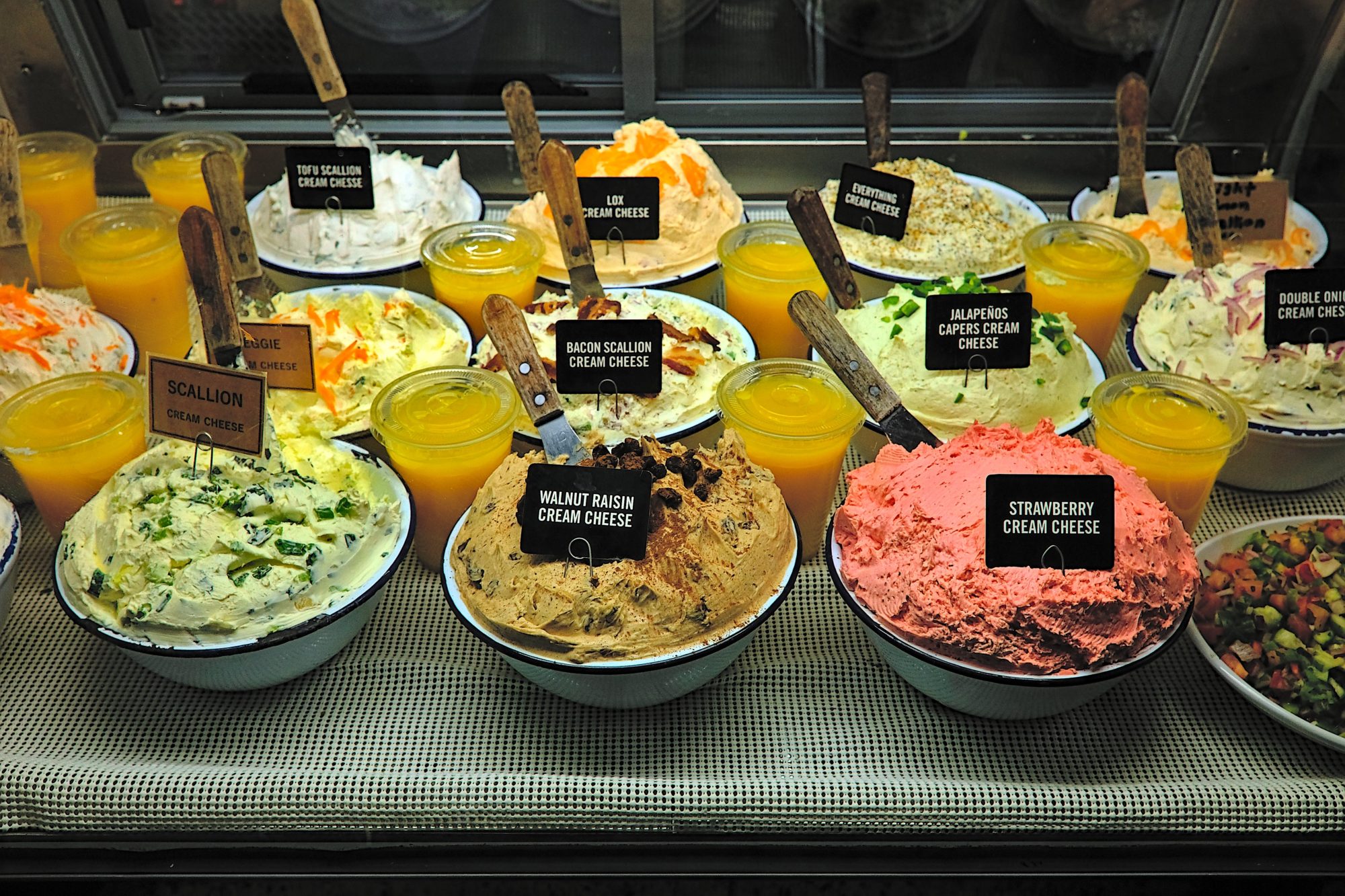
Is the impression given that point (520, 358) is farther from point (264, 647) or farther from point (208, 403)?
point (264, 647)

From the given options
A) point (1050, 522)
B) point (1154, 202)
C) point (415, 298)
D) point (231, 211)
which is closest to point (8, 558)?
point (231, 211)

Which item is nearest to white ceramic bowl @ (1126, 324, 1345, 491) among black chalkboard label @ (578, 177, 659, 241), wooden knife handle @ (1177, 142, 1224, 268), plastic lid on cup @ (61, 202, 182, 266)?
wooden knife handle @ (1177, 142, 1224, 268)

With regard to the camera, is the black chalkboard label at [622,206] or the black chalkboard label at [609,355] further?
the black chalkboard label at [622,206]

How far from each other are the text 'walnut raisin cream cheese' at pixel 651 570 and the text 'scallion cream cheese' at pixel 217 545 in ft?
0.77

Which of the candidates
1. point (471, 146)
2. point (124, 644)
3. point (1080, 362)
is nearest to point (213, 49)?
point (471, 146)

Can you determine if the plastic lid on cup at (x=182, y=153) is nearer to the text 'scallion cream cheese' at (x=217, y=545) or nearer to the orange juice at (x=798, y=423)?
the text 'scallion cream cheese' at (x=217, y=545)

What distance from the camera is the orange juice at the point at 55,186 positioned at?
2.94 metres

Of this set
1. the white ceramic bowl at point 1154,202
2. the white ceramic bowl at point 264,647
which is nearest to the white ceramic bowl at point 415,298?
the white ceramic bowl at point 264,647

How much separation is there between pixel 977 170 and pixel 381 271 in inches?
74.5

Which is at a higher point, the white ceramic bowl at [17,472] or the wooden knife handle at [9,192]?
the wooden knife handle at [9,192]

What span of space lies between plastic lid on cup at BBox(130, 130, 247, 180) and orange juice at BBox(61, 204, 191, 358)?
0.23m

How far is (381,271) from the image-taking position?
9.05 feet

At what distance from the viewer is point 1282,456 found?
7.59ft

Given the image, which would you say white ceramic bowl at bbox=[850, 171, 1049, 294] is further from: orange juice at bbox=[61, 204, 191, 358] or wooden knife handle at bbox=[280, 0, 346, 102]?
orange juice at bbox=[61, 204, 191, 358]
